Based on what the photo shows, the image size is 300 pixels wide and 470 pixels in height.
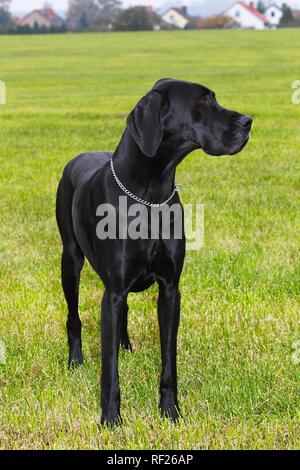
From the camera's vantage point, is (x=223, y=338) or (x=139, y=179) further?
(x=223, y=338)

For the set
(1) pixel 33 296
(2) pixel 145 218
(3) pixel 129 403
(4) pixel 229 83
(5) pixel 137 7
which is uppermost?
(5) pixel 137 7

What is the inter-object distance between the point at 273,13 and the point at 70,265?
16206cm

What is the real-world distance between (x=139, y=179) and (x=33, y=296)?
268 cm

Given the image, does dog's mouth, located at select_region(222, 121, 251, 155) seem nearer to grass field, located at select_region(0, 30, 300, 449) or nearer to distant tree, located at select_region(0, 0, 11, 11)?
grass field, located at select_region(0, 30, 300, 449)

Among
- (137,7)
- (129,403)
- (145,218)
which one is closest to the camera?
(145,218)

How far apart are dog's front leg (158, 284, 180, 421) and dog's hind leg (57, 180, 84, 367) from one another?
0.95 m

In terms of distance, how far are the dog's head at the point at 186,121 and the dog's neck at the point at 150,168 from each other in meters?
0.06

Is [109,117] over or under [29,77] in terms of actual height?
under

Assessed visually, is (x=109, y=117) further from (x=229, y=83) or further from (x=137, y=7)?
(x=137, y=7)

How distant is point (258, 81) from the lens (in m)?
32.8

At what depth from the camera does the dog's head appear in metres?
3.90

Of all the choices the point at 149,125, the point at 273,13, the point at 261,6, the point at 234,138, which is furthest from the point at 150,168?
the point at 261,6

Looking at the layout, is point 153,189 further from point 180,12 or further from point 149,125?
point 180,12

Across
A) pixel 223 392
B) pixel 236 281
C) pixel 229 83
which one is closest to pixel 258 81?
pixel 229 83
